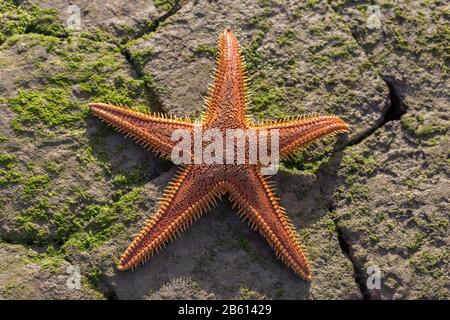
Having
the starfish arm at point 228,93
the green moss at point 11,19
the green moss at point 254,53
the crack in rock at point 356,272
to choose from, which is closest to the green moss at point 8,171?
the green moss at point 11,19

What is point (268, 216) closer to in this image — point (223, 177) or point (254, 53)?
point (223, 177)

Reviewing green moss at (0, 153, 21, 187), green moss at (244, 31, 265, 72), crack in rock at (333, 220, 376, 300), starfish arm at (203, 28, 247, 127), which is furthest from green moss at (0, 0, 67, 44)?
crack in rock at (333, 220, 376, 300)

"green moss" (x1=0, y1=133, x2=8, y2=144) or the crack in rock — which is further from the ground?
"green moss" (x1=0, y1=133, x2=8, y2=144)

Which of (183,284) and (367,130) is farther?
(367,130)

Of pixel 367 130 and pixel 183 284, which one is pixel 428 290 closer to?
pixel 367 130

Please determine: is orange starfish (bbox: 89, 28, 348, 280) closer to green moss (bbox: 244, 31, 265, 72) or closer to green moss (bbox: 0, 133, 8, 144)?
green moss (bbox: 244, 31, 265, 72)

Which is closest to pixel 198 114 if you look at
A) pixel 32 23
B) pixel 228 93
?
pixel 228 93

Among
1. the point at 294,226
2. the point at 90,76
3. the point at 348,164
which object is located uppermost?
the point at 90,76

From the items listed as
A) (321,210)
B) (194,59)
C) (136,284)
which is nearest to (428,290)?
(321,210)
